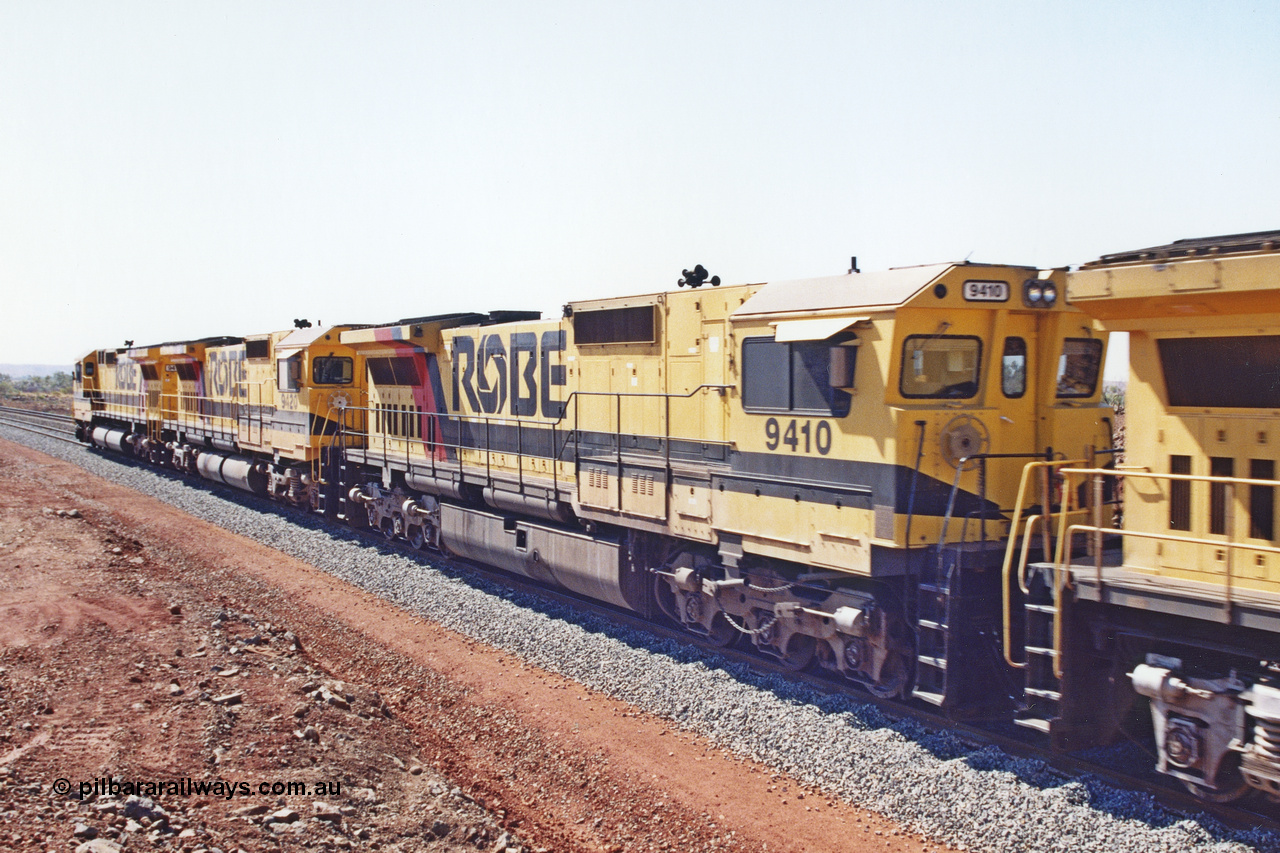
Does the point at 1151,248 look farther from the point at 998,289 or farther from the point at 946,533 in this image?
the point at 946,533

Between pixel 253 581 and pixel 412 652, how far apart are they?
4.28m

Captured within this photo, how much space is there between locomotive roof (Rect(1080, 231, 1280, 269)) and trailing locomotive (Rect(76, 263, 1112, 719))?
5.21ft

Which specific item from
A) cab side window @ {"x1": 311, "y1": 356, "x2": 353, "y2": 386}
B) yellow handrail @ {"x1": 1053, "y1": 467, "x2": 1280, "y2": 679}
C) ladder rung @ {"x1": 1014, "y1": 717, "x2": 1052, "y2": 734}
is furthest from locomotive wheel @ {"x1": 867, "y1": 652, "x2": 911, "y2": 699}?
cab side window @ {"x1": 311, "y1": 356, "x2": 353, "y2": 386}

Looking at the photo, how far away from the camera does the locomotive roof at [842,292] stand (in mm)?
7758

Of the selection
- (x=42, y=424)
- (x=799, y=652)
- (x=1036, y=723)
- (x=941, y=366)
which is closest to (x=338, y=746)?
(x=799, y=652)

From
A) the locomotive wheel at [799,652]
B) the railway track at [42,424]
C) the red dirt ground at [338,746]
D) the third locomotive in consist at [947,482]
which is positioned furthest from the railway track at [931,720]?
the railway track at [42,424]

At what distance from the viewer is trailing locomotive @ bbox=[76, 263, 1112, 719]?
7.77 meters

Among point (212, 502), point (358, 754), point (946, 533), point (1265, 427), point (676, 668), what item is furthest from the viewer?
point (212, 502)

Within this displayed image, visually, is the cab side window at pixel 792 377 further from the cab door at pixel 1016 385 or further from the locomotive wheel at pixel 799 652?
the locomotive wheel at pixel 799 652

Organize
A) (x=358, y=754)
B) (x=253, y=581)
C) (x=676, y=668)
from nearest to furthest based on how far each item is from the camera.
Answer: (x=358, y=754) < (x=676, y=668) < (x=253, y=581)

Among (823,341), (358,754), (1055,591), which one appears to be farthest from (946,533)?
(358,754)

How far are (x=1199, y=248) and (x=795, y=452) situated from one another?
376cm

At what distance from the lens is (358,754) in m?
7.20

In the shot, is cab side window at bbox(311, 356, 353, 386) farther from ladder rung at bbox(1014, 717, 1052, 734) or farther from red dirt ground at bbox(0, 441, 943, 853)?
ladder rung at bbox(1014, 717, 1052, 734)
